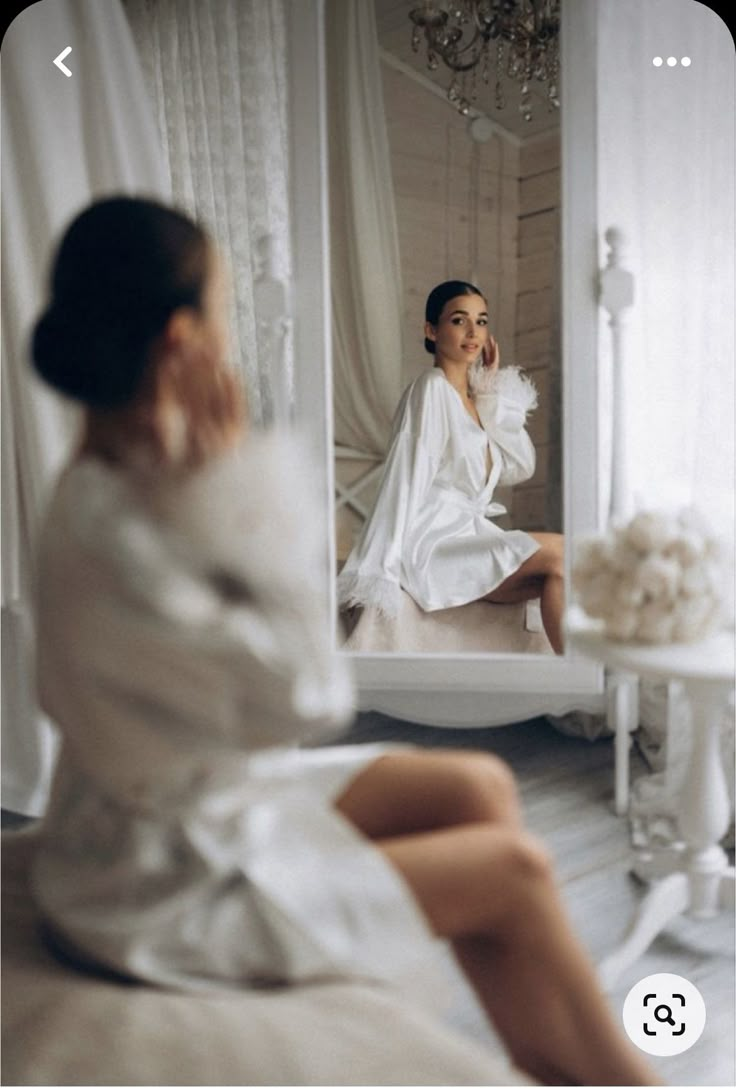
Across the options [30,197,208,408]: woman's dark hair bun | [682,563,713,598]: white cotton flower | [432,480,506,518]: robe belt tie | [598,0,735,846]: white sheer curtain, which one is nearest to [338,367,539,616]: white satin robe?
[432,480,506,518]: robe belt tie

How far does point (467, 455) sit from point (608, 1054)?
0.71 metres

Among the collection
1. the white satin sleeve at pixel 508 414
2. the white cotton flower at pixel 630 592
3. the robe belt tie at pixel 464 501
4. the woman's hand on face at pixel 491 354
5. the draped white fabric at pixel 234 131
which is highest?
the draped white fabric at pixel 234 131

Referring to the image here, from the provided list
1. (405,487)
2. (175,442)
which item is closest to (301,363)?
(405,487)

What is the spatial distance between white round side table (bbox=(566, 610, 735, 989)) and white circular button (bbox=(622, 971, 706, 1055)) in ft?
0.45

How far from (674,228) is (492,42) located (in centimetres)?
47

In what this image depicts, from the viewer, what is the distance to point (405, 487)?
1285 millimetres

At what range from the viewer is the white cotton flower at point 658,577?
3.59 feet

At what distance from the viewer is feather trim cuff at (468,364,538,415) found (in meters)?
1.21

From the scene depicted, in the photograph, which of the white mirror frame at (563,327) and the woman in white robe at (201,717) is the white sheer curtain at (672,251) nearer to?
the white mirror frame at (563,327)

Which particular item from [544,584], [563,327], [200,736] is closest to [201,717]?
[200,736]

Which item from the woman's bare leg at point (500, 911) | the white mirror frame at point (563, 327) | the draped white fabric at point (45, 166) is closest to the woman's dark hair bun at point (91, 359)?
the woman's bare leg at point (500, 911)

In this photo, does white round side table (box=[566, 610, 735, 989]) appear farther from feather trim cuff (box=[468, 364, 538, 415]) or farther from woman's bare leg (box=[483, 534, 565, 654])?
feather trim cuff (box=[468, 364, 538, 415])

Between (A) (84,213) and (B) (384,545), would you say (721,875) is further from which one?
(A) (84,213)

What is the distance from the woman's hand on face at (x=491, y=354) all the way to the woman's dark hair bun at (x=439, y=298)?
64 millimetres
